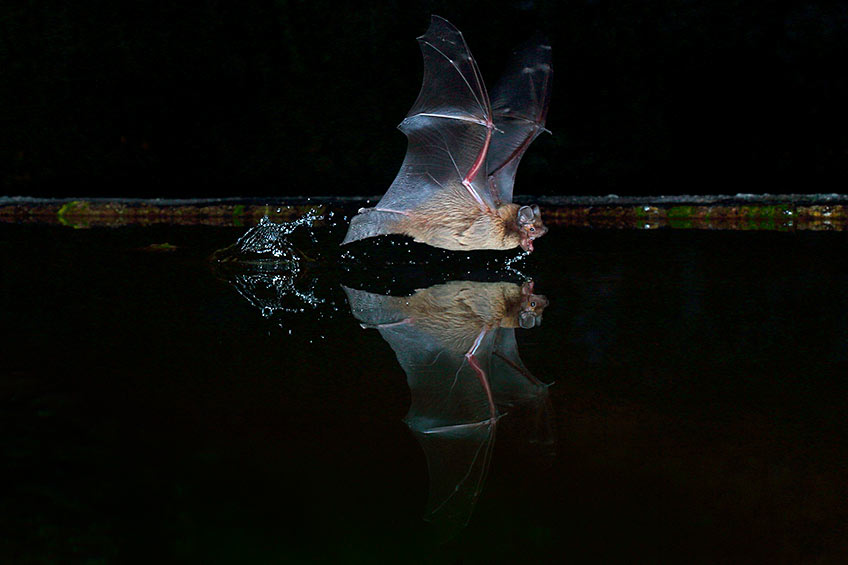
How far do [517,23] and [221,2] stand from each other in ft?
6.42

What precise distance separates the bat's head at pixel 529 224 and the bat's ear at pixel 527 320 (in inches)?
40.7

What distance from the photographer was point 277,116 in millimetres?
5816

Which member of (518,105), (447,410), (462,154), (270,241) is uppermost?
(518,105)

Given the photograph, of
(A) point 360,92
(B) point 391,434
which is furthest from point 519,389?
(A) point 360,92

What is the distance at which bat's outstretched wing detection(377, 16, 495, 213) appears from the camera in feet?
10.2

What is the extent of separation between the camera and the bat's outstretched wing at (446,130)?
3109mm

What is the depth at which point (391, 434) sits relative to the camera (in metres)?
1.41

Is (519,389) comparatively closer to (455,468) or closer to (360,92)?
(455,468)

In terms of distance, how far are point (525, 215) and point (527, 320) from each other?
1138 millimetres

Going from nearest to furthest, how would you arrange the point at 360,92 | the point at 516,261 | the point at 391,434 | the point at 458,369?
1. the point at 391,434
2. the point at 458,369
3. the point at 516,261
4. the point at 360,92

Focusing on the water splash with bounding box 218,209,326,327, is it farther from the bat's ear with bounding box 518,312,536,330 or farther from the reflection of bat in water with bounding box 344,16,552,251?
the bat's ear with bounding box 518,312,536,330

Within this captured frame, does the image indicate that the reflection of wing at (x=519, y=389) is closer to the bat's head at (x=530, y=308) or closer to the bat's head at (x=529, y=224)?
the bat's head at (x=530, y=308)

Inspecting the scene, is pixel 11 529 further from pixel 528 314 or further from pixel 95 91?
pixel 95 91

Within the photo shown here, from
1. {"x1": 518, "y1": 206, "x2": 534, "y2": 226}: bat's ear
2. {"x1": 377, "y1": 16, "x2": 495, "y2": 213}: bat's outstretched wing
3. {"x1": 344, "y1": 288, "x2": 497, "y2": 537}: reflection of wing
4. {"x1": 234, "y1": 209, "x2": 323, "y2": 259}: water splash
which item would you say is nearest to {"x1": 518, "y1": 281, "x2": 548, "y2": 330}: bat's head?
{"x1": 344, "y1": 288, "x2": 497, "y2": 537}: reflection of wing
